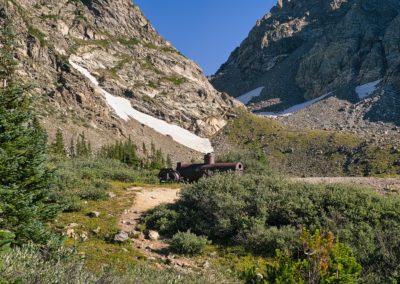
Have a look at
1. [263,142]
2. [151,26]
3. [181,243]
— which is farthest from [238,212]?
[151,26]

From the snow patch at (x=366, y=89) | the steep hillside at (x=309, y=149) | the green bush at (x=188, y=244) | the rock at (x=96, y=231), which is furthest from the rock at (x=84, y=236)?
the snow patch at (x=366, y=89)

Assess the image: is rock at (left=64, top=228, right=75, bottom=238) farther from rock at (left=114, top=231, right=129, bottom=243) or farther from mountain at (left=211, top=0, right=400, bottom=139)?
mountain at (left=211, top=0, right=400, bottom=139)

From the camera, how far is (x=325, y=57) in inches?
6043

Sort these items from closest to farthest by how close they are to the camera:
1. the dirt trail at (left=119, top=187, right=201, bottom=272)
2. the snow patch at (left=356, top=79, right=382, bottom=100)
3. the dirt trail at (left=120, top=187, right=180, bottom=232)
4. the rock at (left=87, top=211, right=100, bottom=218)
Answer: the dirt trail at (left=119, top=187, right=201, bottom=272)
the dirt trail at (left=120, top=187, right=180, bottom=232)
the rock at (left=87, top=211, right=100, bottom=218)
the snow patch at (left=356, top=79, right=382, bottom=100)

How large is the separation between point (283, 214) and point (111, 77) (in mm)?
99919

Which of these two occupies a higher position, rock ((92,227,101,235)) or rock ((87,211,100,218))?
rock ((87,211,100,218))

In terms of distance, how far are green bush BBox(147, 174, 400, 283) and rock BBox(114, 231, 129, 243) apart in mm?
2121

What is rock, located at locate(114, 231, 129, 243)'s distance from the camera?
16.7 metres

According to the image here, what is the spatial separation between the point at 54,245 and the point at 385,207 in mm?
13209

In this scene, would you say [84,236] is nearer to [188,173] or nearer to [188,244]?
[188,244]

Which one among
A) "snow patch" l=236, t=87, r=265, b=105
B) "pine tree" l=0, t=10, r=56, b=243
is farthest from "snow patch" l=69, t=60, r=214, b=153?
"pine tree" l=0, t=10, r=56, b=243

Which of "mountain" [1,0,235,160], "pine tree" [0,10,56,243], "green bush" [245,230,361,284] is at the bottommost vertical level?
"green bush" [245,230,361,284]

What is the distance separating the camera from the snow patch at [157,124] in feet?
329

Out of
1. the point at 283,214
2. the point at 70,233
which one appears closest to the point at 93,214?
the point at 70,233
